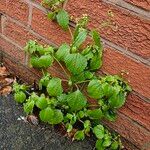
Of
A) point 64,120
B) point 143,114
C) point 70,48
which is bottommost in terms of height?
point 64,120

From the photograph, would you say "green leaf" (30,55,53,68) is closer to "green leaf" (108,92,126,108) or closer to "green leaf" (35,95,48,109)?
"green leaf" (35,95,48,109)

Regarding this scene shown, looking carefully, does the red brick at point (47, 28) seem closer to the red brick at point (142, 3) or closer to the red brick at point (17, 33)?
the red brick at point (17, 33)

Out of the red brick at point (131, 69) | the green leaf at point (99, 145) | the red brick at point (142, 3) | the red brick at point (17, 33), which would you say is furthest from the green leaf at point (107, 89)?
the red brick at point (17, 33)

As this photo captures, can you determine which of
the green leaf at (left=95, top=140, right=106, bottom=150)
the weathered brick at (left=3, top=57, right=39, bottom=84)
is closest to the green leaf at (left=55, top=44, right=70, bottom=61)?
the weathered brick at (left=3, top=57, right=39, bottom=84)

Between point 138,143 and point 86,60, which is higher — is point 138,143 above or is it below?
below

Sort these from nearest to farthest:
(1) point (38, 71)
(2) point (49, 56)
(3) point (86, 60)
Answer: (3) point (86, 60), (2) point (49, 56), (1) point (38, 71)

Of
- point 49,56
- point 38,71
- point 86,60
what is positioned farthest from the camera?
point 38,71

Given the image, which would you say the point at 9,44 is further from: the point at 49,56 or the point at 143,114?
the point at 143,114

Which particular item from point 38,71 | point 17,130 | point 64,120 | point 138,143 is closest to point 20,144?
point 17,130
